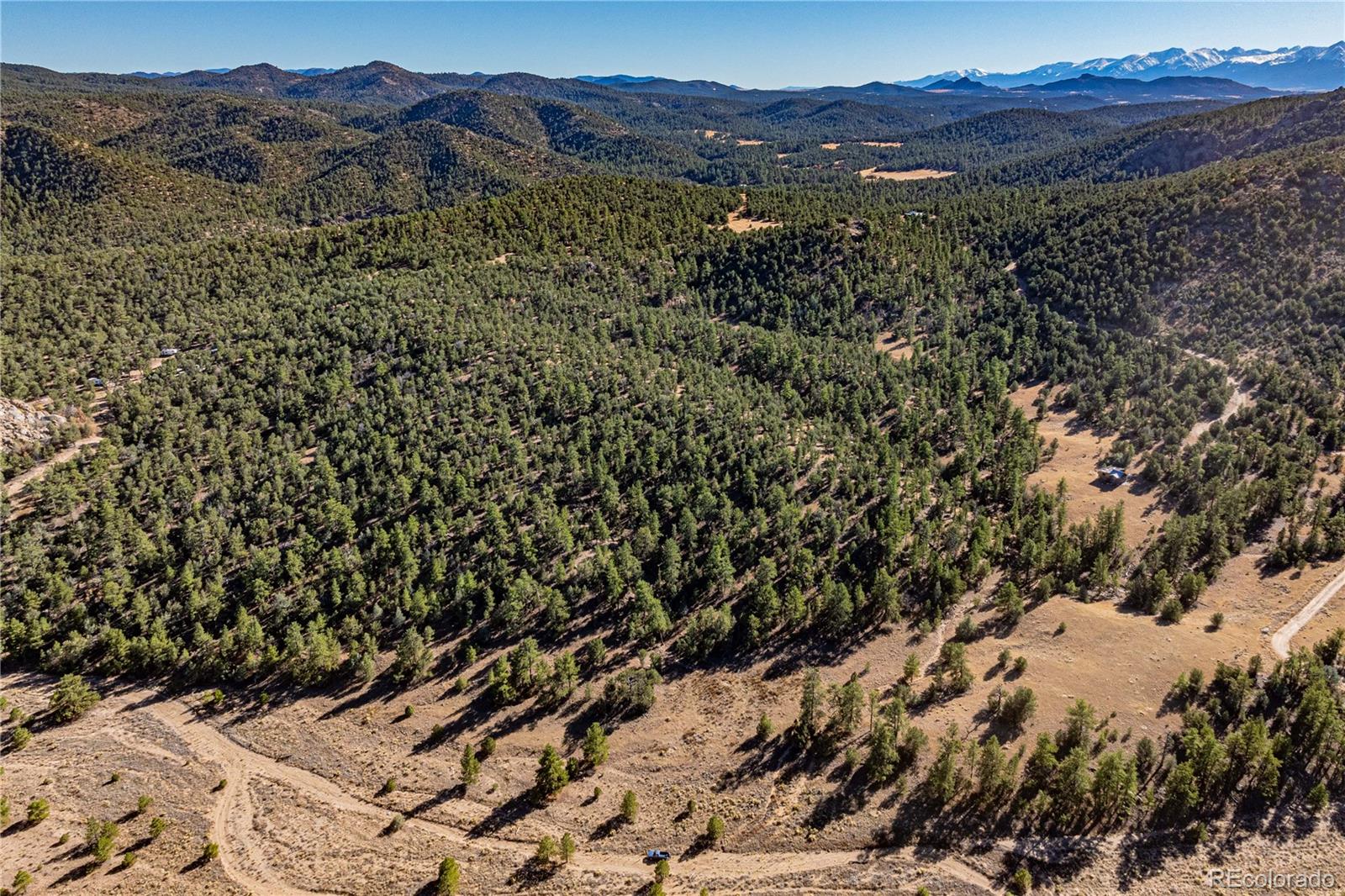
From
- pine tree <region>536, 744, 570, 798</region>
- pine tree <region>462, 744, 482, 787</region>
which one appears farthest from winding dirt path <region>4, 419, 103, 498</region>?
pine tree <region>536, 744, 570, 798</region>

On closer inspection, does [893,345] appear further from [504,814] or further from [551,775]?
[504,814]

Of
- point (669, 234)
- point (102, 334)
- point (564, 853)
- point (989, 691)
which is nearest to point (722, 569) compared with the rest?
point (989, 691)

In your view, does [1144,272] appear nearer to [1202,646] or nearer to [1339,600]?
[1339,600]

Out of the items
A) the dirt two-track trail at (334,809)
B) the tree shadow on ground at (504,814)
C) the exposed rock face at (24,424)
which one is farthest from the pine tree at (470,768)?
the exposed rock face at (24,424)

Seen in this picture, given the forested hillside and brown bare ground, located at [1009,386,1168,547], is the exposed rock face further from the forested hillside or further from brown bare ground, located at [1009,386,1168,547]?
brown bare ground, located at [1009,386,1168,547]

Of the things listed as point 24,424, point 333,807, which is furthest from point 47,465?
point 333,807

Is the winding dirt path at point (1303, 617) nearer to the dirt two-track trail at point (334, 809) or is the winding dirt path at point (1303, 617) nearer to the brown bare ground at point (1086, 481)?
the brown bare ground at point (1086, 481)
